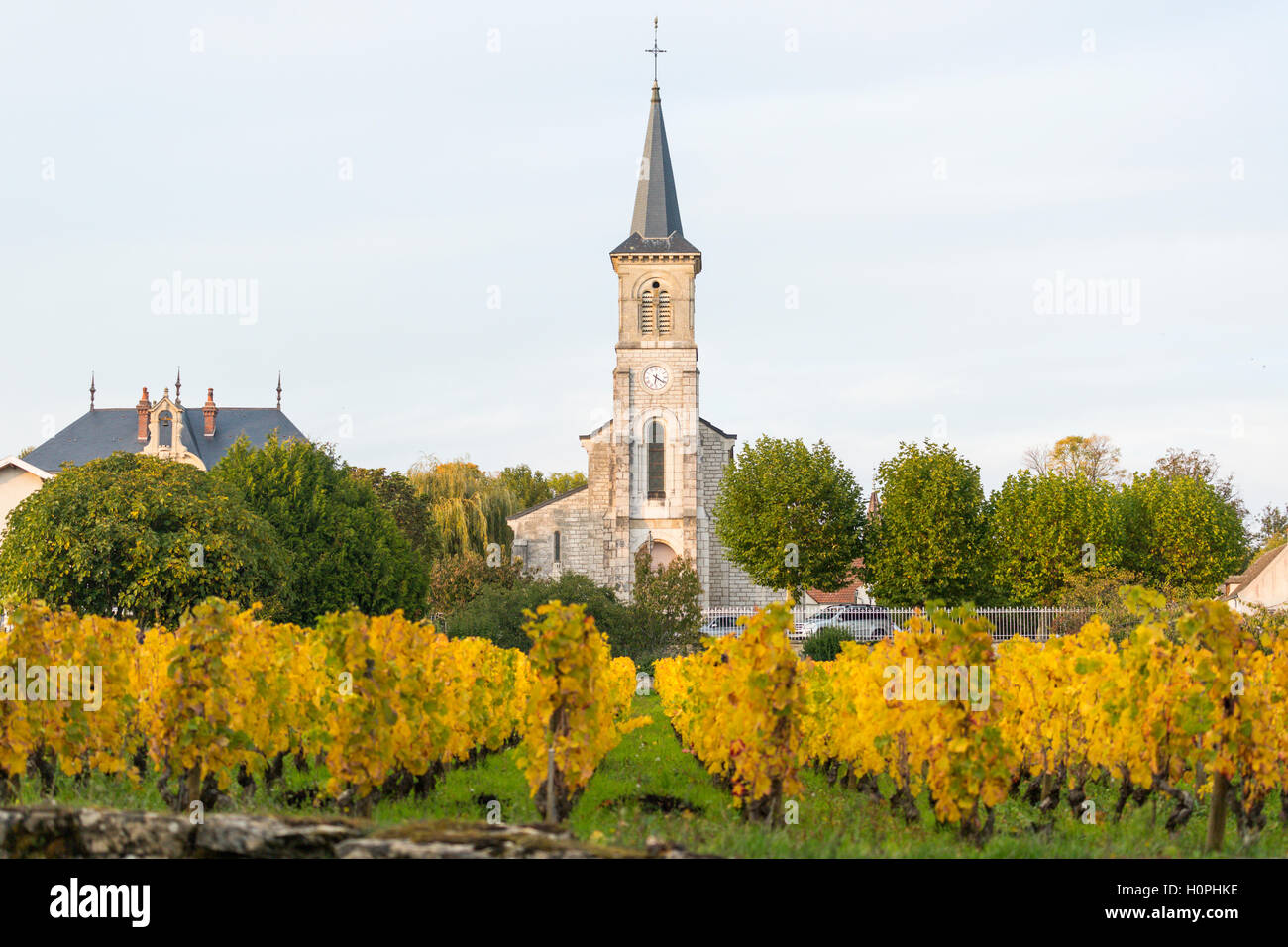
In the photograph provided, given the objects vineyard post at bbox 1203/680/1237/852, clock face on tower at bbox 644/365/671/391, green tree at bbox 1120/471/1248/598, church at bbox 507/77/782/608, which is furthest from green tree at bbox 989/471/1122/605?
vineyard post at bbox 1203/680/1237/852

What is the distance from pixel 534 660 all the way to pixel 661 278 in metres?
49.2

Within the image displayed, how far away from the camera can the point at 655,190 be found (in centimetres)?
5900

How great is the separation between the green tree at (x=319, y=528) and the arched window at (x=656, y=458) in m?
21.0

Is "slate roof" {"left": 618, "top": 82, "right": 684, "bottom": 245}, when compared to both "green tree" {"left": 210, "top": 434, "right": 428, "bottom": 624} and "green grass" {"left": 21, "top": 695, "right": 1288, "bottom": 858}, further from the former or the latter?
"green grass" {"left": 21, "top": 695, "right": 1288, "bottom": 858}

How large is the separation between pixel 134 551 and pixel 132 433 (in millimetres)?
39617

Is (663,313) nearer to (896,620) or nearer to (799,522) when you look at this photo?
(799,522)

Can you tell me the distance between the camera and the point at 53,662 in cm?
1130

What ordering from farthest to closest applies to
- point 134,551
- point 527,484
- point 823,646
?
point 527,484, point 823,646, point 134,551

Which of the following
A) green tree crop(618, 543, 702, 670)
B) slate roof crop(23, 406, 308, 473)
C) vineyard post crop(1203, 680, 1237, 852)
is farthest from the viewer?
slate roof crop(23, 406, 308, 473)

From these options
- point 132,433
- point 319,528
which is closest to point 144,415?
point 132,433

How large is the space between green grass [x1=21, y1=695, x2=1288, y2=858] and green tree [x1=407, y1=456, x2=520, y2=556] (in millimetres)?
41009

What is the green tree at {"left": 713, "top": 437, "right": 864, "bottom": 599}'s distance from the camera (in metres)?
46.1

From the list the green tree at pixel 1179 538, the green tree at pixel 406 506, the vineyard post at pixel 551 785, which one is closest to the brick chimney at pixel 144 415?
the green tree at pixel 406 506
